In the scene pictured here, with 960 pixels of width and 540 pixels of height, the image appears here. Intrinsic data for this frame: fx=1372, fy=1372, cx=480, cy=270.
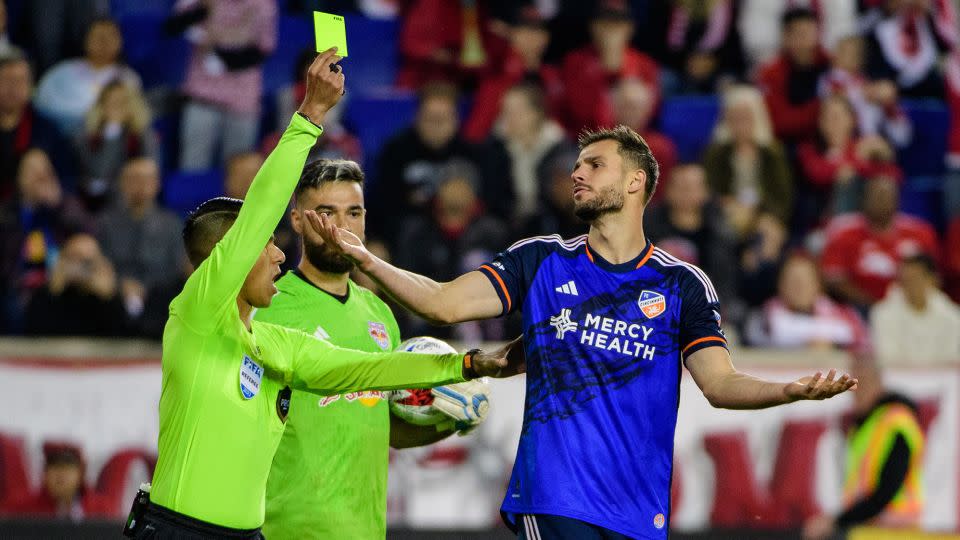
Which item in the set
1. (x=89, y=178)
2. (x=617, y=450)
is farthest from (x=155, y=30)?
(x=617, y=450)

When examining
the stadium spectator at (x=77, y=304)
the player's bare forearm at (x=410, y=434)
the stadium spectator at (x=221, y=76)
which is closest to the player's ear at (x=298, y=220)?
the player's bare forearm at (x=410, y=434)

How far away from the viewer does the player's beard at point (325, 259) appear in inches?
228

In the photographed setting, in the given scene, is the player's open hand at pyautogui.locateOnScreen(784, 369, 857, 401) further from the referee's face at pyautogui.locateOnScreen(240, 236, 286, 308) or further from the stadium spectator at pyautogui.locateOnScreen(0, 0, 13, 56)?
the stadium spectator at pyautogui.locateOnScreen(0, 0, 13, 56)

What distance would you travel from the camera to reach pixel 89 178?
1088 cm

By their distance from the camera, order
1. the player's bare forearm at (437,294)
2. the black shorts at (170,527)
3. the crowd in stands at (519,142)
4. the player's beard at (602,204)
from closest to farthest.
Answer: the black shorts at (170,527) → the player's bare forearm at (437,294) → the player's beard at (602,204) → the crowd in stands at (519,142)

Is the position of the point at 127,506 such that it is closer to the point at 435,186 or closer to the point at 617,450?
the point at 435,186

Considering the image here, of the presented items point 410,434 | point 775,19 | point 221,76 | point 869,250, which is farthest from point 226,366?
point 775,19

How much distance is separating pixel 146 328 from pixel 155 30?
348 cm

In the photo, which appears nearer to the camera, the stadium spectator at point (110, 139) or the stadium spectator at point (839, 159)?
the stadium spectator at point (110, 139)

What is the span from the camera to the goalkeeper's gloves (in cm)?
575

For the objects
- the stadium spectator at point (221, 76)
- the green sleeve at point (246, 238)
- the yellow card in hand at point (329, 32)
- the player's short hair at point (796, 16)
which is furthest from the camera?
the player's short hair at point (796, 16)

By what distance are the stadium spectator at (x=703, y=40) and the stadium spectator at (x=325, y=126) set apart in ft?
10.4

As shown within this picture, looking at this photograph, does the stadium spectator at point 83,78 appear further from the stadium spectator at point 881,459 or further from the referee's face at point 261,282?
the referee's face at point 261,282

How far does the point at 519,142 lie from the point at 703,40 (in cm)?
237
